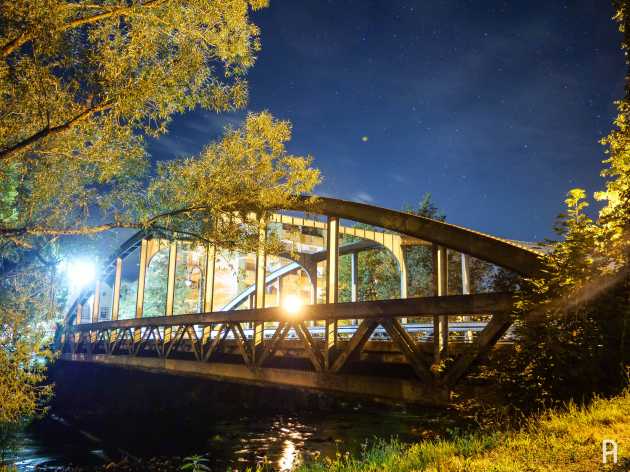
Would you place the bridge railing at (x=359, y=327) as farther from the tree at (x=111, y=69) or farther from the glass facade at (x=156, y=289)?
the glass facade at (x=156, y=289)

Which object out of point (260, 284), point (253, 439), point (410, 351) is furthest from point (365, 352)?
point (260, 284)

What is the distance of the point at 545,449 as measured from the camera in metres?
4.63

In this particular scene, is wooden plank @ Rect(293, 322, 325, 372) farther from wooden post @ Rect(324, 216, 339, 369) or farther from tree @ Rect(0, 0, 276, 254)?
tree @ Rect(0, 0, 276, 254)

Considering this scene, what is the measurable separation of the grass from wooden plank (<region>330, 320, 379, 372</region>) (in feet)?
12.5

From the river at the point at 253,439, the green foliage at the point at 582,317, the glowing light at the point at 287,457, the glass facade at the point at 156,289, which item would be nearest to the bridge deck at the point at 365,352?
the green foliage at the point at 582,317

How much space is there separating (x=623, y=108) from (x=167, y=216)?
29.6ft

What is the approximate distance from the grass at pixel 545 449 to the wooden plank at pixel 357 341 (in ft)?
12.5

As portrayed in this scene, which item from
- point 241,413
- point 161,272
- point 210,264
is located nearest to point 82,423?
point 241,413

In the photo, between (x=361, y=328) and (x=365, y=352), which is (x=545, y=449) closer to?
(x=361, y=328)

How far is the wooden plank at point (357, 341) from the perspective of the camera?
9.53 m

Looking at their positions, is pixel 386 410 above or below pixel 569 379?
below

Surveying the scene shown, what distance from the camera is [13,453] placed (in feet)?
49.1

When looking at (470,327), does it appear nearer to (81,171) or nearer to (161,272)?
(81,171)

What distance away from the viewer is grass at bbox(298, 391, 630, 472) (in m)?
4.22
